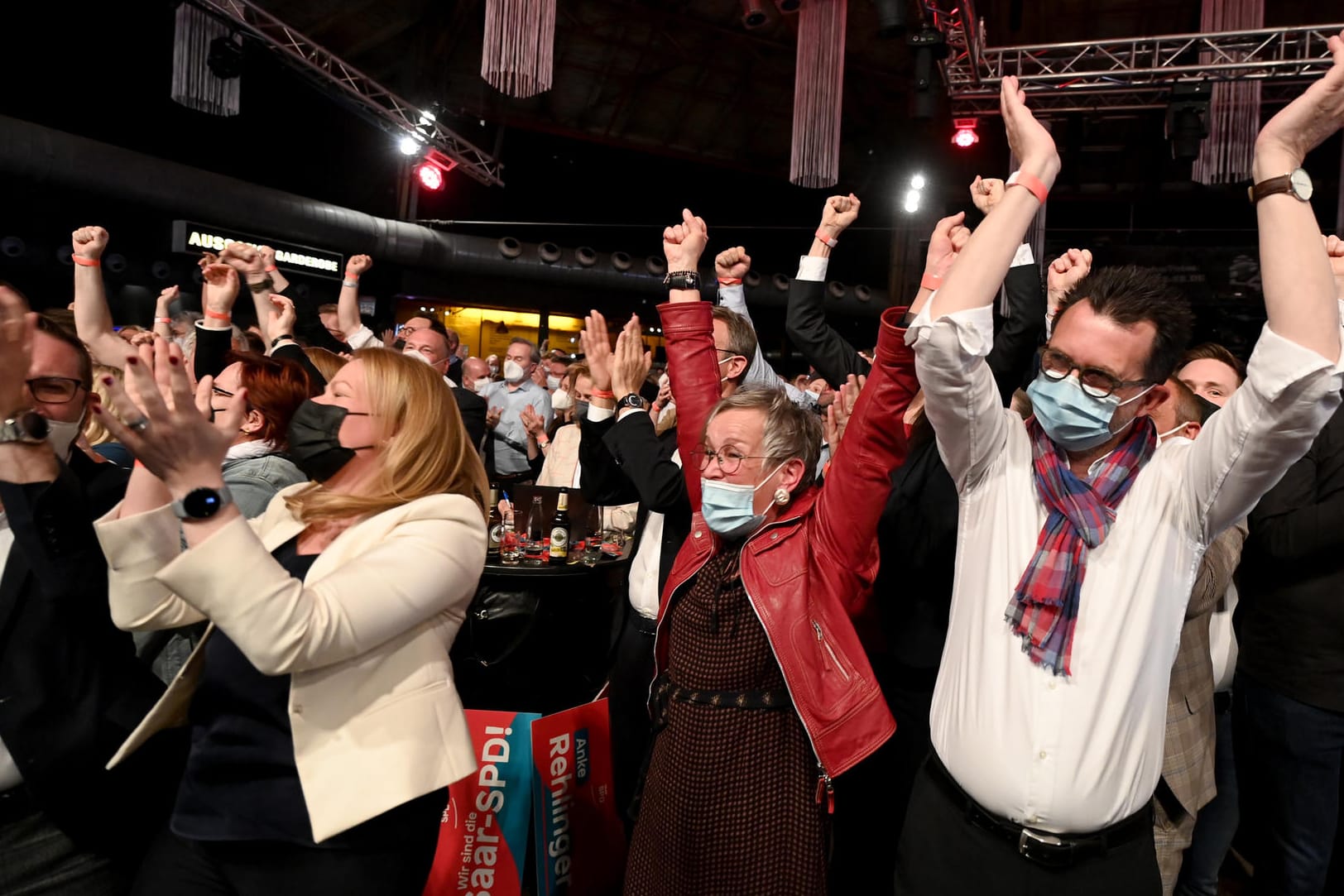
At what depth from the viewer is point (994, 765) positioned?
1.45 meters

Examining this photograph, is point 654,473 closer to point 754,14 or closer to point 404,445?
point 404,445

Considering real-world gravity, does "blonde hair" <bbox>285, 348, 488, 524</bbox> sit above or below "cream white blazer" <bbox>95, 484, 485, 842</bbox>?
above

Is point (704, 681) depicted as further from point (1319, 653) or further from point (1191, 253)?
point (1191, 253)

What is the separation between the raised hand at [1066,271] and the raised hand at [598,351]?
3.88 ft

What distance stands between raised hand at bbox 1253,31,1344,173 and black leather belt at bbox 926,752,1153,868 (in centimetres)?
103

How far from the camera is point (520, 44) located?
5309mm

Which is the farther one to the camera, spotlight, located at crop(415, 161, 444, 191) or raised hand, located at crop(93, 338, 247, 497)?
spotlight, located at crop(415, 161, 444, 191)

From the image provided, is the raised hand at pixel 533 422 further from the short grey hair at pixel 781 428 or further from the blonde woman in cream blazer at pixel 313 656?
the blonde woman in cream blazer at pixel 313 656

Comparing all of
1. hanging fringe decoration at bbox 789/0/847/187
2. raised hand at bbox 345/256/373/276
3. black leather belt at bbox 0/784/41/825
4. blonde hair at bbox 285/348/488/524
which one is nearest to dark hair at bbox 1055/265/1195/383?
blonde hair at bbox 285/348/488/524

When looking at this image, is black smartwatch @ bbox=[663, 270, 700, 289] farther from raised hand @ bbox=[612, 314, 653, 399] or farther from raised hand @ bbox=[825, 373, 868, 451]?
raised hand @ bbox=[825, 373, 868, 451]

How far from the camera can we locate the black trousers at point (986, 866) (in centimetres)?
143

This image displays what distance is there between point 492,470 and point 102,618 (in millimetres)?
4712

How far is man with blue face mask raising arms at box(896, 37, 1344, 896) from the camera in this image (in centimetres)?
141

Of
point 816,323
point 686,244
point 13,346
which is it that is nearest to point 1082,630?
point 686,244
